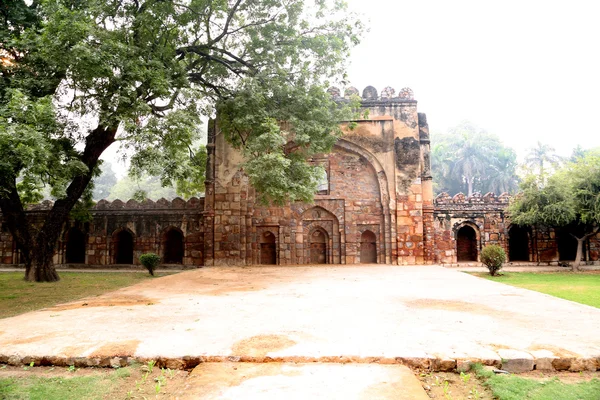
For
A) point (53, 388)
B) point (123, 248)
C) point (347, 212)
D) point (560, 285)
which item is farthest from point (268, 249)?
point (53, 388)

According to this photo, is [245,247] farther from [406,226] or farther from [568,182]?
[568,182]

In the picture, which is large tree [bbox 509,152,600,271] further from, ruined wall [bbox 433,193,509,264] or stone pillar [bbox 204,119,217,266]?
stone pillar [bbox 204,119,217,266]

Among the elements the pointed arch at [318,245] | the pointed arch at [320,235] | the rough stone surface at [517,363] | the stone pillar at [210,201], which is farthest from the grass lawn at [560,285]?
the stone pillar at [210,201]

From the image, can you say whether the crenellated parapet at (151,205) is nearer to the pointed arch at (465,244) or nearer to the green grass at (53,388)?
the pointed arch at (465,244)

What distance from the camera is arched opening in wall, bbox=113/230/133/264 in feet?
54.9

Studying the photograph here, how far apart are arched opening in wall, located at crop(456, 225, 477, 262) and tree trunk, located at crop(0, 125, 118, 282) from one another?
→ 46.4 feet

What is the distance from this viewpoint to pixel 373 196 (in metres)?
15.0

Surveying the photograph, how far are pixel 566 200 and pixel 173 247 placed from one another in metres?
15.6

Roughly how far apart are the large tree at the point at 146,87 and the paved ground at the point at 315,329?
3088mm

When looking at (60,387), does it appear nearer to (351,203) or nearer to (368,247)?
(351,203)

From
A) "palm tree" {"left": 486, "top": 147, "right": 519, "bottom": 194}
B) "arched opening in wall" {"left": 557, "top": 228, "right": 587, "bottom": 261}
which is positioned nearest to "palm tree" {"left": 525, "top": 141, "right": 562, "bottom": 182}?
"palm tree" {"left": 486, "top": 147, "right": 519, "bottom": 194}

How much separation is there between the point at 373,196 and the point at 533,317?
10418 millimetres

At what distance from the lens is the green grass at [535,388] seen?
2.68 meters

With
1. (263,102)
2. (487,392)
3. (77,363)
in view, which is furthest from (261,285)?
(487,392)
